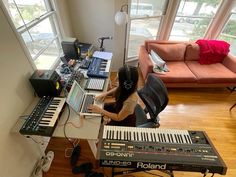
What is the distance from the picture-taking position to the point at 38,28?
2.03 m

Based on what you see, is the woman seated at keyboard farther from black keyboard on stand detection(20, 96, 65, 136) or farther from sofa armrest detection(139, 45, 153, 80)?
sofa armrest detection(139, 45, 153, 80)

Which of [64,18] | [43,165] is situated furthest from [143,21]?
[43,165]

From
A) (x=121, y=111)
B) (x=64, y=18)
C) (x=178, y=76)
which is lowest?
(x=178, y=76)

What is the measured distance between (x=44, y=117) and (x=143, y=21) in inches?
102

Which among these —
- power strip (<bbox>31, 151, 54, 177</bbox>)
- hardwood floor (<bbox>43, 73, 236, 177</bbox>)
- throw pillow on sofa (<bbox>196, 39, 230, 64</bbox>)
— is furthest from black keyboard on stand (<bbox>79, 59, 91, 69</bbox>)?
throw pillow on sofa (<bbox>196, 39, 230, 64</bbox>)

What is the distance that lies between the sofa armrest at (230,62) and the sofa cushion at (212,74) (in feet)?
0.29

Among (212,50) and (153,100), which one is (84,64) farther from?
(212,50)

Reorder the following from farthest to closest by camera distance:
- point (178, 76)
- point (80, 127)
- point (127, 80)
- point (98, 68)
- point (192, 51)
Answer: point (192, 51) → point (178, 76) → point (98, 68) → point (80, 127) → point (127, 80)

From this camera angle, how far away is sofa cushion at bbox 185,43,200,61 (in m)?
3.15

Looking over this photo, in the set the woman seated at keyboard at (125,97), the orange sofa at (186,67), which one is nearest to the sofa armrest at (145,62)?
the orange sofa at (186,67)

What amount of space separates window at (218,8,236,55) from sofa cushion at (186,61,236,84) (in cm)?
84

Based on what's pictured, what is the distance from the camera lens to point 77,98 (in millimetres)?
1609

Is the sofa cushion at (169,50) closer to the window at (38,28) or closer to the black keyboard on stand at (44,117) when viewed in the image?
the window at (38,28)

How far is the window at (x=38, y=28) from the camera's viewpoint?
1.66 meters
